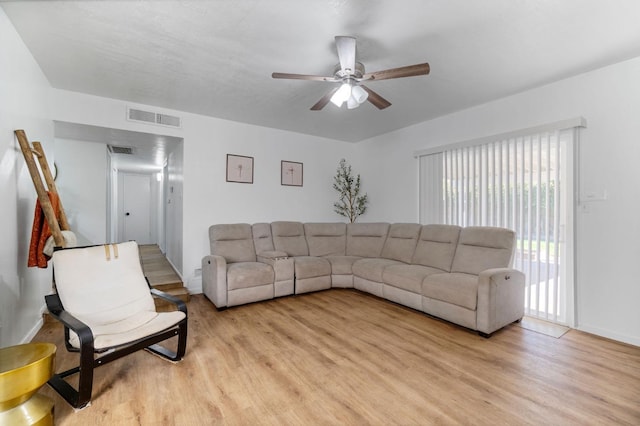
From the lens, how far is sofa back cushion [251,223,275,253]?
4.31 meters

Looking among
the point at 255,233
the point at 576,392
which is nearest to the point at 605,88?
the point at 576,392

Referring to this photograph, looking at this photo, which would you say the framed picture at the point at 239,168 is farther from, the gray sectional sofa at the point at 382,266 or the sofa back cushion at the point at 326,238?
the sofa back cushion at the point at 326,238

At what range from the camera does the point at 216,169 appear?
4336mm

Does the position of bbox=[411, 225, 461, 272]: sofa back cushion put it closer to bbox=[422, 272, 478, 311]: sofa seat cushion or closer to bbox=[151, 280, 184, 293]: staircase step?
bbox=[422, 272, 478, 311]: sofa seat cushion

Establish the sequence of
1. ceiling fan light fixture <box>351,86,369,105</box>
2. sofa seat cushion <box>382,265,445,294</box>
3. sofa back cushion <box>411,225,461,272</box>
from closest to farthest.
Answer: ceiling fan light fixture <box>351,86,369,105</box>, sofa seat cushion <box>382,265,445,294</box>, sofa back cushion <box>411,225,461,272</box>

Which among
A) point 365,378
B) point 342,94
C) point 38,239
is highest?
point 342,94

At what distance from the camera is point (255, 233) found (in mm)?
4344

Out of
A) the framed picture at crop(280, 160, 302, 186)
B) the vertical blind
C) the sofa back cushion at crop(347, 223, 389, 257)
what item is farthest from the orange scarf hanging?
the vertical blind

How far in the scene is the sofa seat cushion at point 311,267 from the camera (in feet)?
13.2

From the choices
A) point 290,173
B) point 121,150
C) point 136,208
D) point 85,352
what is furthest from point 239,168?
point 136,208

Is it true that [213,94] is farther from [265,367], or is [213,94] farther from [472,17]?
[265,367]

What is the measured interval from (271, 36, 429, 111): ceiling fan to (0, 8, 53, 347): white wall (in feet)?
6.46

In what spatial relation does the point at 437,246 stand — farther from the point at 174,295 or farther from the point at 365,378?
the point at 174,295

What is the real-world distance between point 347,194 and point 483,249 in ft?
9.44
